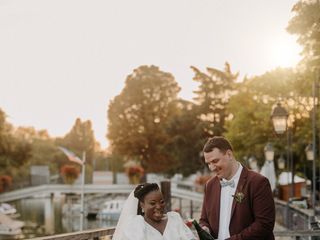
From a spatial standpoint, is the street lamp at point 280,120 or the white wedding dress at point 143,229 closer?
the white wedding dress at point 143,229

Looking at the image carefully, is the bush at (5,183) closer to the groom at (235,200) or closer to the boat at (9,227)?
the boat at (9,227)

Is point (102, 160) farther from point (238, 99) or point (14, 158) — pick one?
point (238, 99)

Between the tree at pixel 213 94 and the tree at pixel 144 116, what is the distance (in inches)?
140

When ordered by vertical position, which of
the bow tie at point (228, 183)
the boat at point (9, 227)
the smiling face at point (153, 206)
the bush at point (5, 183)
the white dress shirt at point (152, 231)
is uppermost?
the bow tie at point (228, 183)

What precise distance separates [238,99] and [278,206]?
23.6m

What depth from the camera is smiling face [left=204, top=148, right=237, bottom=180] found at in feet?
16.3

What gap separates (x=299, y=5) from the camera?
13.5 metres

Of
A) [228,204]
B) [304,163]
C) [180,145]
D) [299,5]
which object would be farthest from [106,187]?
[228,204]

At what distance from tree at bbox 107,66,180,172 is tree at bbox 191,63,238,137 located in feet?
11.7

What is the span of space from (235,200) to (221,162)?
13.7 inches

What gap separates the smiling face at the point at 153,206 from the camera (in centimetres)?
486

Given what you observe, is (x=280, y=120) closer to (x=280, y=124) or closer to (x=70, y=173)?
(x=280, y=124)

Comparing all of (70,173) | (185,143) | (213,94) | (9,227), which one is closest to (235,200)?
(9,227)

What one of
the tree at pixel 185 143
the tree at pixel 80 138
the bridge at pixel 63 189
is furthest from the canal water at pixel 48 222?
the tree at pixel 80 138
